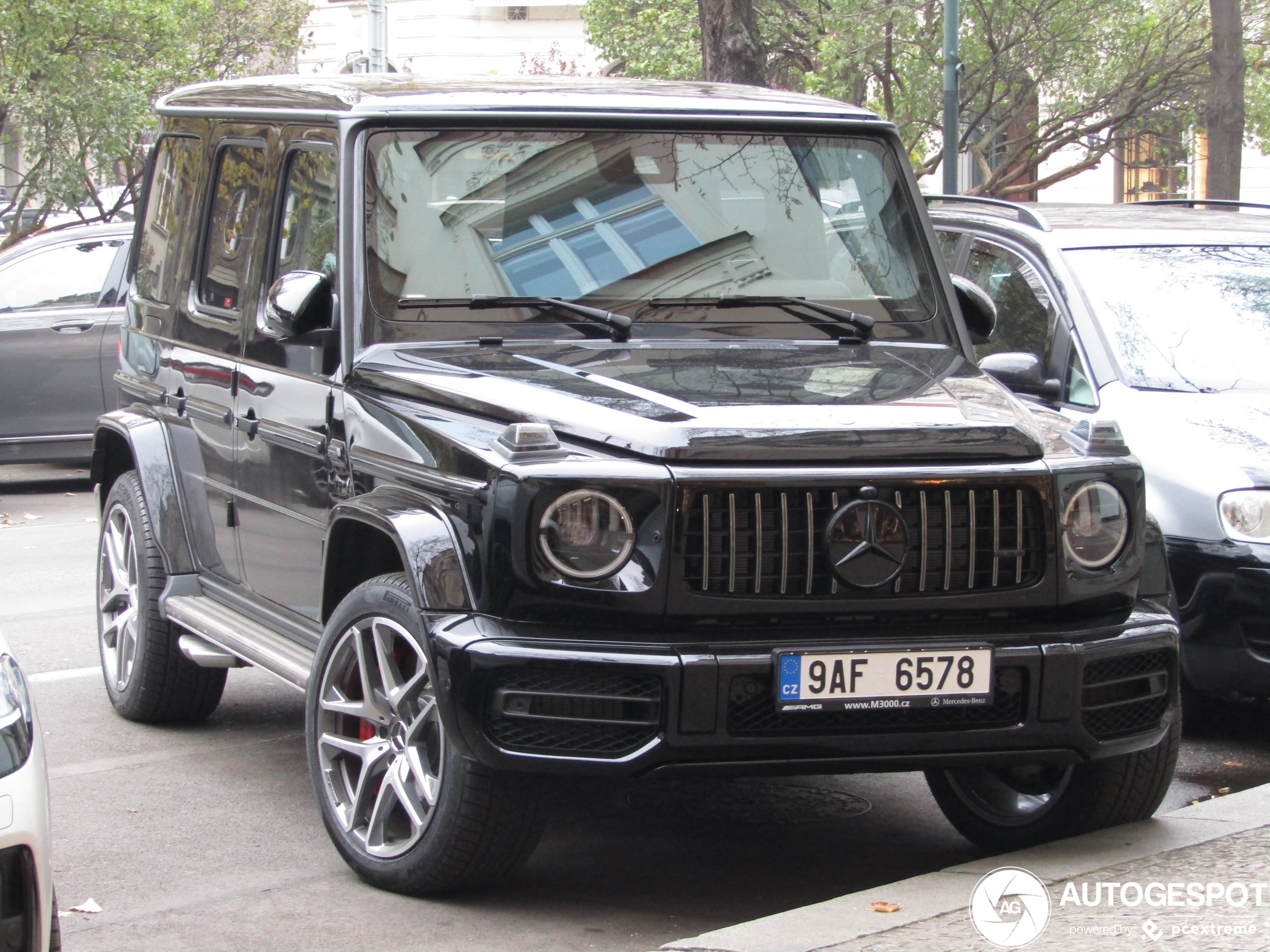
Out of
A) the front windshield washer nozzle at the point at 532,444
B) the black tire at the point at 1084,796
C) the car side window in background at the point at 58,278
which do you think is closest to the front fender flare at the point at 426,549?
the front windshield washer nozzle at the point at 532,444

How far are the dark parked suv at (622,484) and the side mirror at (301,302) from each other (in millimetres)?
11

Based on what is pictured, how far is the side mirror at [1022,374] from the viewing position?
238 inches

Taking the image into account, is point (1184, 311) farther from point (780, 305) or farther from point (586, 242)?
point (586, 242)

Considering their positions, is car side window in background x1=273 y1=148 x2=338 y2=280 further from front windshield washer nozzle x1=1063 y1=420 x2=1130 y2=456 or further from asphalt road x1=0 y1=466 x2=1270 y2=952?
front windshield washer nozzle x1=1063 y1=420 x2=1130 y2=456

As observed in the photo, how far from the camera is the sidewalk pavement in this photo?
147 inches

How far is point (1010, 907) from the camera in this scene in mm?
3965

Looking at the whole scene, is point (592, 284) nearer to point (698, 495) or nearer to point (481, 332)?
point (481, 332)

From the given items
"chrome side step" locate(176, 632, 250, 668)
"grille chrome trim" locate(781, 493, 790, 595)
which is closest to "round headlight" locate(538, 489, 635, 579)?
"grille chrome trim" locate(781, 493, 790, 595)

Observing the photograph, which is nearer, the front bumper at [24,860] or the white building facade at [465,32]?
the front bumper at [24,860]

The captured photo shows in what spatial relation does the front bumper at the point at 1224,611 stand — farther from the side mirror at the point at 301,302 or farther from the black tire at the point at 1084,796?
the side mirror at the point at 301,302

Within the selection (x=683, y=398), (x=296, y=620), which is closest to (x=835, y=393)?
(x=683, y=398)

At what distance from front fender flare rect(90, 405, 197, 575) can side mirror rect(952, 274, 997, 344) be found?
8.70 ft

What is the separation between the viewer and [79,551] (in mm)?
11000

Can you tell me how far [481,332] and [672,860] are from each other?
1.49m
